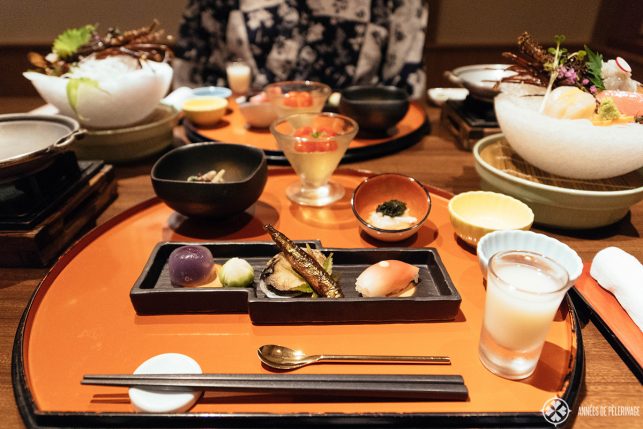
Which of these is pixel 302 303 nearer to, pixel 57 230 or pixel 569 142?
pixel 57 230

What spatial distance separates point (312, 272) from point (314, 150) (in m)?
0.68

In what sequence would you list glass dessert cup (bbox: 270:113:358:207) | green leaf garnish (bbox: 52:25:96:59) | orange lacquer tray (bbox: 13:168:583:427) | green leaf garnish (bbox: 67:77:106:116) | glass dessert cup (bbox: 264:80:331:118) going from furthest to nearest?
1. glass dessert cup (bbox: 264:80:331:118)
2. green leaf garnish (bbox: 52:25:96:59)
3. green leaf garnish (bbox: 67:77:106:116)
4. glass dessert cup (bbox: 270:113:358:207)
5. orange lacquer tray (bbox: 13:168:583:427)

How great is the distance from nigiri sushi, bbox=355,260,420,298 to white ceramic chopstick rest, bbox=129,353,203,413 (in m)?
0.47

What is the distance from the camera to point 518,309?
861 millimetres

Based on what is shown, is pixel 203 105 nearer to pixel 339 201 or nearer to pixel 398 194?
pixel 339 201

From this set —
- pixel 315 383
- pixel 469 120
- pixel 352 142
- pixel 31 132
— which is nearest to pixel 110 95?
pixel 31 132

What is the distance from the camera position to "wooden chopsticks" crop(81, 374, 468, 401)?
865 mm

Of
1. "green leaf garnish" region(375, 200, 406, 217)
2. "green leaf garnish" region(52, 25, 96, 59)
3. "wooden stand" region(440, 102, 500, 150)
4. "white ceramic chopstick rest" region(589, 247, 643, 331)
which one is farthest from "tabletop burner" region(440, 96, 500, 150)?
"green leaf garnish" region(52, 25, 96, 59)

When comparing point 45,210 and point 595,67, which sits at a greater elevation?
point 595,67

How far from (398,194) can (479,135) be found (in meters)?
0.90

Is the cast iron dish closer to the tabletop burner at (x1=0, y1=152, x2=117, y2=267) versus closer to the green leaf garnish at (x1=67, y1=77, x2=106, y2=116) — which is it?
the tabletop burner at (x1=0, y1=152, x2=117, y2=267)

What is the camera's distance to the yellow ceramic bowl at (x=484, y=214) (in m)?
1.34

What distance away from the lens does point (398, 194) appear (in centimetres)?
158

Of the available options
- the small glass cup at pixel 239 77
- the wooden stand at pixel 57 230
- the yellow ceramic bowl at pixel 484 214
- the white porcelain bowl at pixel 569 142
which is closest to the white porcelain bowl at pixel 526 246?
the yellow ceramic bowl at pixel 484 214
